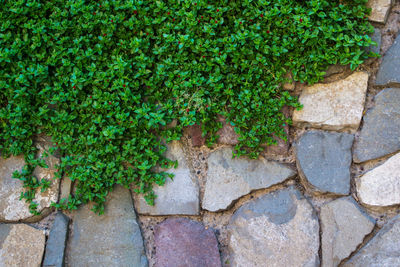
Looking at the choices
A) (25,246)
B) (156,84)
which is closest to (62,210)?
(25,246)

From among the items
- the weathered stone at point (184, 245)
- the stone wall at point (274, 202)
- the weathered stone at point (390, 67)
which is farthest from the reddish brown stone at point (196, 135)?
the weathered stone at point (390, 67)

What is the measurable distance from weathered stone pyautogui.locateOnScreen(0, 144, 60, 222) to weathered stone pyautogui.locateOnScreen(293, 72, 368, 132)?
108 centimetres

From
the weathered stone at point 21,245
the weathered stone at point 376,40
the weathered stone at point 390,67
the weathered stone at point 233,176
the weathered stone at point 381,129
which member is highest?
the weathered stone at point 376,40

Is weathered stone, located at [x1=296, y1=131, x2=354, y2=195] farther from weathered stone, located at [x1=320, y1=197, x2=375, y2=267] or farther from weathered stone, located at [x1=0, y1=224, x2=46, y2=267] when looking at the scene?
weathered stone, located at [x1=0, y1=224, x2=46, y2=267]

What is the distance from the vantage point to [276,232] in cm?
168

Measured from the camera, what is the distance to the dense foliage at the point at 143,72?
164cm

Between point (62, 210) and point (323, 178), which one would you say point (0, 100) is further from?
point (323, 178)

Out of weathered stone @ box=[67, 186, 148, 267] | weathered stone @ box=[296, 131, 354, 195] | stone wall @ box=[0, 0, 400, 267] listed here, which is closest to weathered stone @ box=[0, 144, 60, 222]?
stone wall @ box=[0, 0, 400, 267]

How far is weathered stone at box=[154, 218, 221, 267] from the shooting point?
5.60ft

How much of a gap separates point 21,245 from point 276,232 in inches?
42.4

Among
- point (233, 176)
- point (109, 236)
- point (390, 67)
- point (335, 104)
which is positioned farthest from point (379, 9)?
point (109, 236)

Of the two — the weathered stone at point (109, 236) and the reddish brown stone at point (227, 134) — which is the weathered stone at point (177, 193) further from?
the reddish brown stone at point (227, 134)

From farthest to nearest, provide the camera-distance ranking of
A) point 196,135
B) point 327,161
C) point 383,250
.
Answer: point 196,135, point 327,161, point 383,250

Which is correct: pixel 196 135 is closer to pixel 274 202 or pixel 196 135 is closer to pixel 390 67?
pixel 274 202
